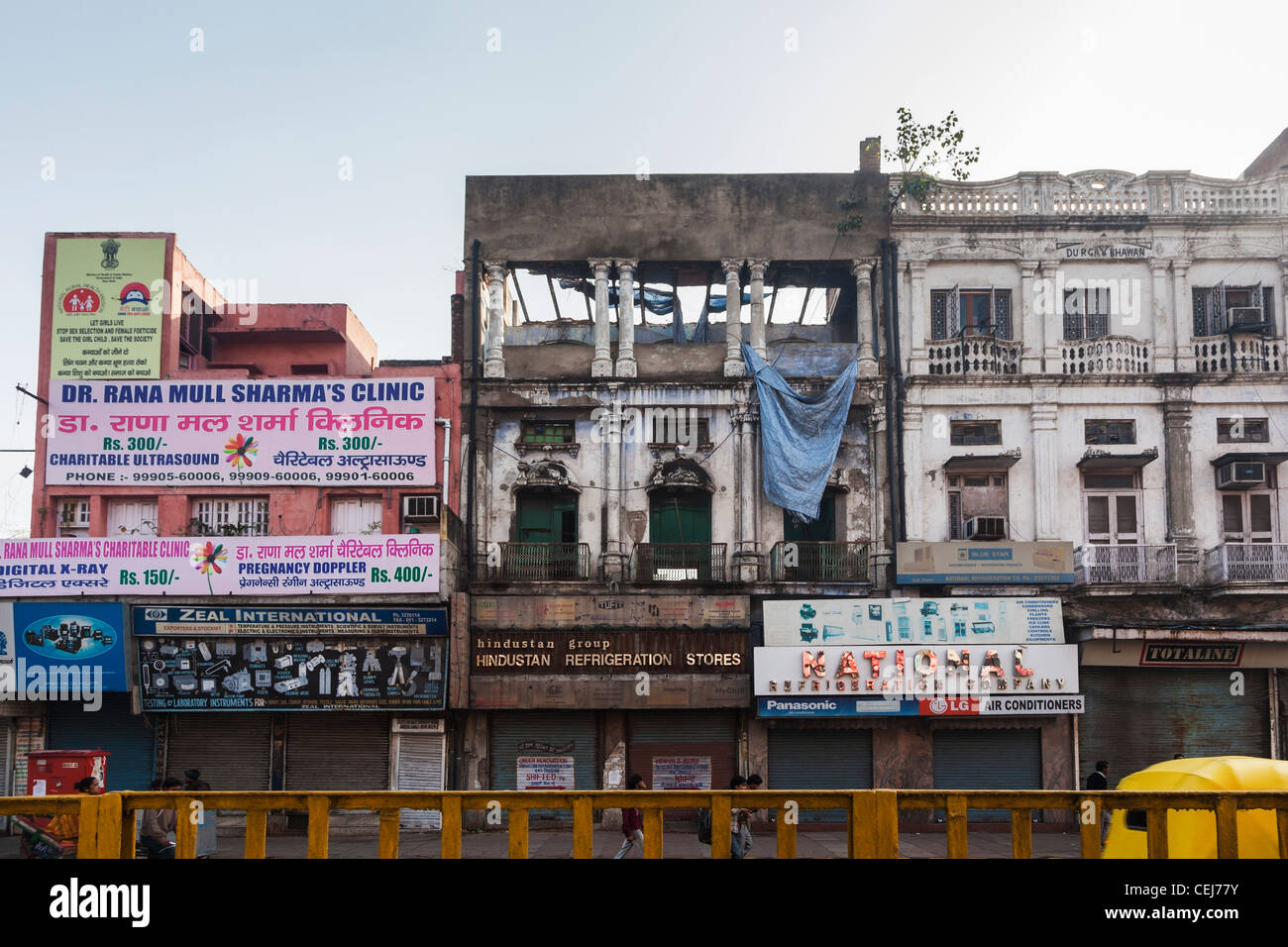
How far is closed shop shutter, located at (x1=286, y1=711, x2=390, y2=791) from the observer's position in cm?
2284

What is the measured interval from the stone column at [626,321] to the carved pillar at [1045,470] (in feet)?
27.9

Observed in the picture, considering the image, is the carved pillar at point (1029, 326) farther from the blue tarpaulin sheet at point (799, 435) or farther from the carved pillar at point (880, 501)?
the blue tarpaulin sheet at point (799, 435)

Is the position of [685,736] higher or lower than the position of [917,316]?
lower

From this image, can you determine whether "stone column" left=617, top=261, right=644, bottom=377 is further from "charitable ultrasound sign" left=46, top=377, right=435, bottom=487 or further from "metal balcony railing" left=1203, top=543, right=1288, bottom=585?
"metal balcony railing" left=1203, top=543, right=1288, bottom=585

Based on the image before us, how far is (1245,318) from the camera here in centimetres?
2386

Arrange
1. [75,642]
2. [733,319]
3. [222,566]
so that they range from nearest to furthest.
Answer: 1. [75,642]
2. [222,566]
3. [733,319]

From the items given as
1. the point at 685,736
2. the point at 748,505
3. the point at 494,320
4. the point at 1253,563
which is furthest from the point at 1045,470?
the point at 494,320

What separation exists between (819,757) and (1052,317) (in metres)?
10.5

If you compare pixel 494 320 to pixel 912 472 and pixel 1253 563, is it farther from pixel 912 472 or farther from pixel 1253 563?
pixel 1253 563

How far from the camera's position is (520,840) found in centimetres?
747

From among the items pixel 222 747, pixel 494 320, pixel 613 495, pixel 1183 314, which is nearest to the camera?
pixel 222 747

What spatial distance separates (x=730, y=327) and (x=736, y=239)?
6.63 feet
